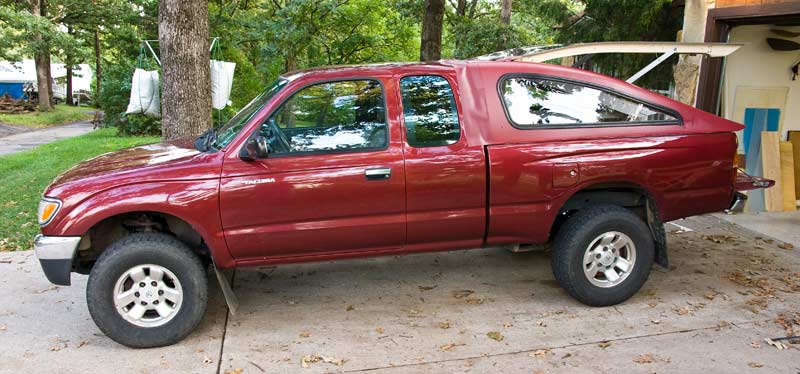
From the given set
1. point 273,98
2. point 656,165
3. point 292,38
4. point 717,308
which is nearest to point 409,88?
point 273,98

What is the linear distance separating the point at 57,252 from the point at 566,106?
3771 millimetres

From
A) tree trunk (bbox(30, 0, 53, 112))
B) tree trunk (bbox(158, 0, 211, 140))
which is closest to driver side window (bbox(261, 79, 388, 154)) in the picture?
tree trunk (bbox(158, 0, 211, 140))

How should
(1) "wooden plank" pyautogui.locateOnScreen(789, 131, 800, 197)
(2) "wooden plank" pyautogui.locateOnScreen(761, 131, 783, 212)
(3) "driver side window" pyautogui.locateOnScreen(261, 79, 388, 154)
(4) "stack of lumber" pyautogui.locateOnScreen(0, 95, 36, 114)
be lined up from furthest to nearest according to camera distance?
1. (4) "stack of lumber" pyautogui.locateOnScreen(0, 95, 36, 114)
2. (1) "wooden plank" pyautogui.locateOnScreen(789, 131, 800, 197)
3. (2) "wooden plank" pyautogui.locateOnScreen(761, 131, 783, 212)
4. (3) "driver side window" pyautogui.locateOnScreen(261, 79, 388, 154)

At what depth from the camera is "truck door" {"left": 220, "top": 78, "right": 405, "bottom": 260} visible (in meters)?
4.09

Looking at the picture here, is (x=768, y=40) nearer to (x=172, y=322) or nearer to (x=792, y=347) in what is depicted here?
(x=792, y=347)

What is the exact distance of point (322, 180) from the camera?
13.6 ft

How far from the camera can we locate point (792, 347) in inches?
159

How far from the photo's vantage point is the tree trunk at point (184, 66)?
7.07m

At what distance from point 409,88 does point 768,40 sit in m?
6.44

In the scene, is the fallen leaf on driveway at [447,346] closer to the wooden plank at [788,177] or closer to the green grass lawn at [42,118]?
the wooden plank at [788,177]

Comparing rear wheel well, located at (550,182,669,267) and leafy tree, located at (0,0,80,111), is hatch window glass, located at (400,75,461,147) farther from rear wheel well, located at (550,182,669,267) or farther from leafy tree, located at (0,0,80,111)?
leafy tree, located at (0,0,80,111)

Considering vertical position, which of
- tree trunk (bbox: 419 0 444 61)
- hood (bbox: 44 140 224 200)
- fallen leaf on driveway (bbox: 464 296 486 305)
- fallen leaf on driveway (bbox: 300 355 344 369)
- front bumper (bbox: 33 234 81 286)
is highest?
tree trunk (bbox: 419 0 444 61)

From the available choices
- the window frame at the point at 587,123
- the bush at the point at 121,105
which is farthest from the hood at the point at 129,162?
the bush at the point at 121,105

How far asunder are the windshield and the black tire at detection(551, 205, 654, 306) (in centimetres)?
244
